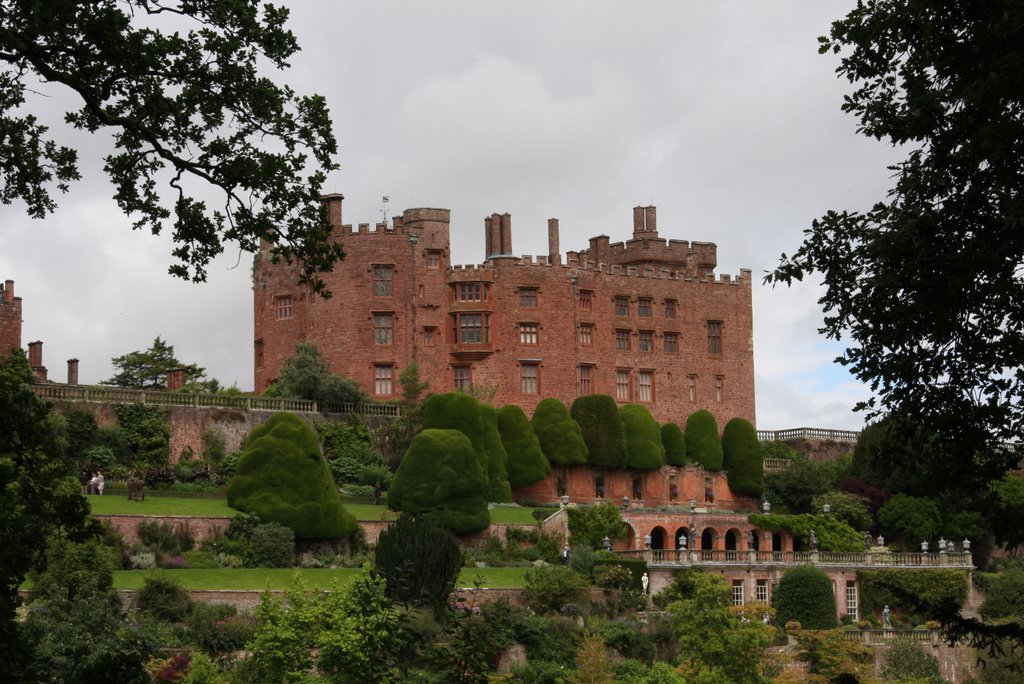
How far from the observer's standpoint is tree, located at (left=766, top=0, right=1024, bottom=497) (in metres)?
16.4

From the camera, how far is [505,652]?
41.1 meters

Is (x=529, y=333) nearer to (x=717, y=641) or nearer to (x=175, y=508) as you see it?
(x=175, y=508)

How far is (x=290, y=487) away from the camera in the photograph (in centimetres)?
4694

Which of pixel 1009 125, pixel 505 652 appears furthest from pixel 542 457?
pixel 1009 125

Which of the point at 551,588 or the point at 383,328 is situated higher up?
the point at 383,328

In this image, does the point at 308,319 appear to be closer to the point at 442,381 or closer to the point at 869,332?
the point at 442,381

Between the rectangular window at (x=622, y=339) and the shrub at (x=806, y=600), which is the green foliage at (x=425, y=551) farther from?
the rectangular window at (x=622, y=339)

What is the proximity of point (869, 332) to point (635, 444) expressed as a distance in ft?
144

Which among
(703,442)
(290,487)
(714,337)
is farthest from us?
(714,337)

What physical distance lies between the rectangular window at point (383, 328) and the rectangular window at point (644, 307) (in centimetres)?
983

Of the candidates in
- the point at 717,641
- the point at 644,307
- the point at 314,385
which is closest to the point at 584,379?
the point at 644,307

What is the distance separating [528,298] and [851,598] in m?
15.5

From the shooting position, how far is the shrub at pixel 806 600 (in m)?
52.6

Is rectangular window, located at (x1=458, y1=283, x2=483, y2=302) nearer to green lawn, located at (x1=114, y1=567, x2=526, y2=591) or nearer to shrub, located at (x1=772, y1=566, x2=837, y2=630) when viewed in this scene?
shrub, located at (x1=772, y1=566, x2=837, y2=630)
